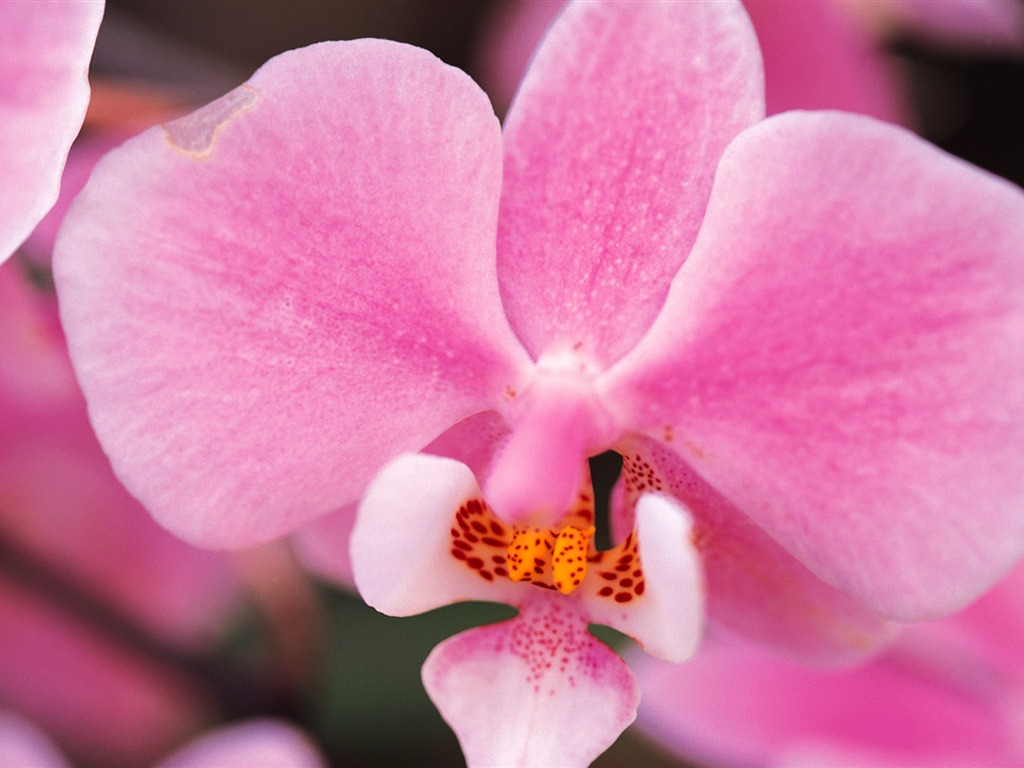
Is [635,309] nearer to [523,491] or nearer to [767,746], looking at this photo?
[523,491]

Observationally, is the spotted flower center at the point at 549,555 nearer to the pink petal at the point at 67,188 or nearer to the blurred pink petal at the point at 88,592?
the pink petal at the point at 67,188

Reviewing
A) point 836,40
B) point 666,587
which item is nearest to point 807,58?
point 836,40

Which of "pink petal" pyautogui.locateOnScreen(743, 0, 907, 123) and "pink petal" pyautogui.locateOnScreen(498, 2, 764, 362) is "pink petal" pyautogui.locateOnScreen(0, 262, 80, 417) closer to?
"pink petal" pyautogui.locateOnScreen(498, 2, 764, 362)

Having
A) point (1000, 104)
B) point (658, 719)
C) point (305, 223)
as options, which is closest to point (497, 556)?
point (305, 223)

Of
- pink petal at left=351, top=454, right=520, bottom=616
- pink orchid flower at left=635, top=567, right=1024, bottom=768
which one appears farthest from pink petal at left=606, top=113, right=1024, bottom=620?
pink orchid flower at left=635, top=567, right=1024, bottom=768

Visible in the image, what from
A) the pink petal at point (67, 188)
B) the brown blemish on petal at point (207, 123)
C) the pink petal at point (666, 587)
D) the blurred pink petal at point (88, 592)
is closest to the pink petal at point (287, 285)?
the brown blemish on petal at point (207, 123)

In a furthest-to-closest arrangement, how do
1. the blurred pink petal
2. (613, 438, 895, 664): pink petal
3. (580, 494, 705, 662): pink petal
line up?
the blurred pink petal
(613, 438, 895, 664): pink petal
(580, 494, 705, 662): pink petal
